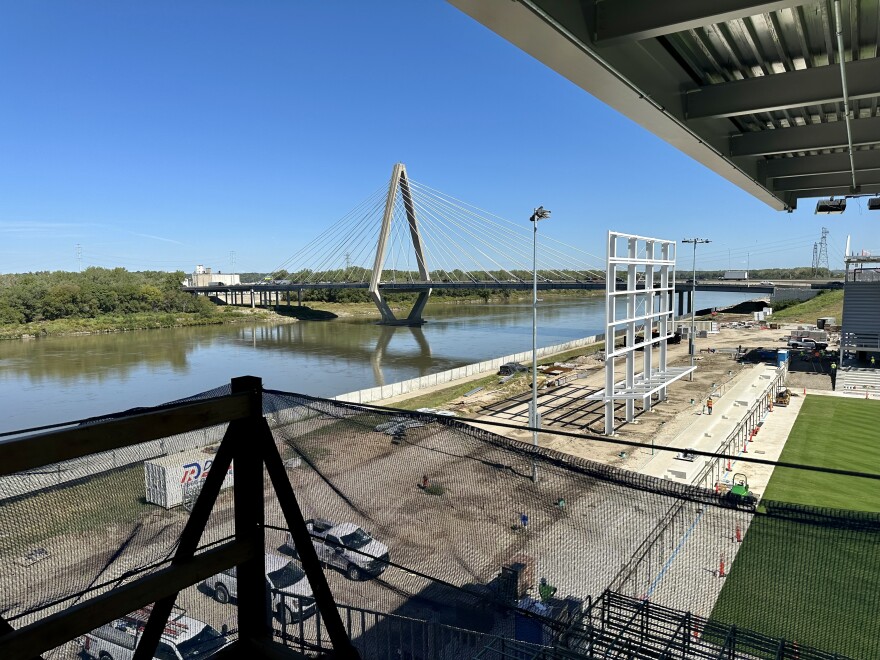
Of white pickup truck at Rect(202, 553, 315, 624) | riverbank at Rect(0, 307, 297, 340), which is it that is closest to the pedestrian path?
white pickup truck at Rect(202, 553, 315, 624)

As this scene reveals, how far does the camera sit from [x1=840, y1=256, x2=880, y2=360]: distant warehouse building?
2772cm

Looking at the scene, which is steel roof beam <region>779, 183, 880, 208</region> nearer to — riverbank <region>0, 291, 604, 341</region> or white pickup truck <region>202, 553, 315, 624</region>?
white pickup truck <region>202, 553, 315, 624</region>

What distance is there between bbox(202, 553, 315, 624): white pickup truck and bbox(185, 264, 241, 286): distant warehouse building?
8526cm

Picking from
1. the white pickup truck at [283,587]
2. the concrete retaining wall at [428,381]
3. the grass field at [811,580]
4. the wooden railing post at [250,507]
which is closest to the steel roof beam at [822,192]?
the grass field at [811,580]

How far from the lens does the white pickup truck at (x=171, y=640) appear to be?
2.58m

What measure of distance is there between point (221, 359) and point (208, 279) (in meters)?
51.5

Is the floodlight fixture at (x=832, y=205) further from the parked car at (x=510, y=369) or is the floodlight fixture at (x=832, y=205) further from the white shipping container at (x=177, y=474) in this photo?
the parked car at (x=510, y=369)

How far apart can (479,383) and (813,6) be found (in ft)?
75.1

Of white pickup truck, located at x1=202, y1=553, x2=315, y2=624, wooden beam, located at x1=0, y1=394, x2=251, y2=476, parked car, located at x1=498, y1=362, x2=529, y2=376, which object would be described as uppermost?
wooden beam, located at x1=0, y1=394, x2=251, y2=476

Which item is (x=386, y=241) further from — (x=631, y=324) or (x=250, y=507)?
(x=250, y=507)

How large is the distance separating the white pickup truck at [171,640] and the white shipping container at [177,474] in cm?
65

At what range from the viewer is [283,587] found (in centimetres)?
263

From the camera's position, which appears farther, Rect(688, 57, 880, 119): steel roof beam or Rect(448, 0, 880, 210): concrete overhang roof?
Rect(688, 57, 880, 119): steel roof beam

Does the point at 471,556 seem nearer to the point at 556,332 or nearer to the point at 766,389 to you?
the point at 766,389
